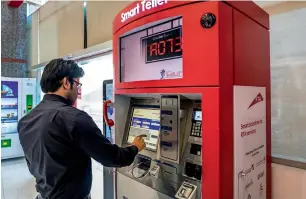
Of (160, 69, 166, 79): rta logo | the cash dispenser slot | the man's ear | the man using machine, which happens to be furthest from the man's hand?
the man's ear

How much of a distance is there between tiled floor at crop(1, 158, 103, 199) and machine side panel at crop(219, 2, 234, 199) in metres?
2.36

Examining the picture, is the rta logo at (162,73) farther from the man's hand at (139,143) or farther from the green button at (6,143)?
the green button at (6,143)

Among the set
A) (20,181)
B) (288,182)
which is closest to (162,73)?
(288,182)

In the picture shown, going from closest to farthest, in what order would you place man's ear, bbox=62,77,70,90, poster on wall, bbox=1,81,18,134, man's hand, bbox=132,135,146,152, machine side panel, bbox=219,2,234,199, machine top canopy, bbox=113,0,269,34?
machine side panel, bbox=219,2,234,199 → machine top canopy, bbox=113,0,269,34 → man's hand, bbox=132,135,146,152 → man's ear, bbox=62,77,70,90 → poster on wall, bbox=1,81,18,134

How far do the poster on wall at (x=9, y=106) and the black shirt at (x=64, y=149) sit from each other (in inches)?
163

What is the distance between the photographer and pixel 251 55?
1199 millimetres

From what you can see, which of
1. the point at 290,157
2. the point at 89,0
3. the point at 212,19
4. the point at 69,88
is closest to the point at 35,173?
the point at 69,88

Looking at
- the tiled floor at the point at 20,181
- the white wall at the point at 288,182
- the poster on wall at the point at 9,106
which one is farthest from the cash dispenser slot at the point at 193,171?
the poster on wall at the point at 9,106

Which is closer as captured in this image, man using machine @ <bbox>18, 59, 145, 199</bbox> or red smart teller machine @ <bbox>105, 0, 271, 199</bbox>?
red smart teller machine @ <bbox>105, 0, 271, 199</bbox>

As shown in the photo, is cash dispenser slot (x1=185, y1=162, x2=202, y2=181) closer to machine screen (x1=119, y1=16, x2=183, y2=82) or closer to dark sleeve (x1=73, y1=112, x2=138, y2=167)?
dark sleeve (x1=73, y1=112, x2=138, y2=167)

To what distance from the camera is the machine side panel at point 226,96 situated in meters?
1.01

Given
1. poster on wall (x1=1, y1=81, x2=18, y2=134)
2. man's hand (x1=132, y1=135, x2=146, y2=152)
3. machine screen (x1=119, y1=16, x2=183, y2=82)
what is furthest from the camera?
poster on wall (x1=1, y1=81, x2=18, y2=134)

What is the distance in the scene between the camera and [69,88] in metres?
1.62

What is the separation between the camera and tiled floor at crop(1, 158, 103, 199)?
3.18 m
